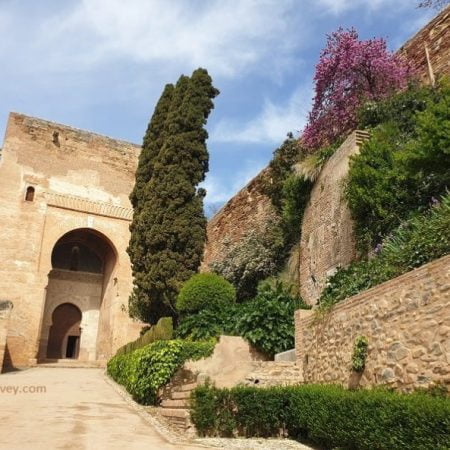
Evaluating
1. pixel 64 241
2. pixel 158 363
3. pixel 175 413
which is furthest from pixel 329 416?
pixel 64 241

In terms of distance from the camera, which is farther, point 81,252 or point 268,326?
point 81,252

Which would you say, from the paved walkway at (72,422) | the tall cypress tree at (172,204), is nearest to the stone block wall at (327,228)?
the tall cypress tree at (172,204)

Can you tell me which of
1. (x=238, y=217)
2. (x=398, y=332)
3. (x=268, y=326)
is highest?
(x=238, y=217)

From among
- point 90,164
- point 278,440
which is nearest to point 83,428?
point 278,440

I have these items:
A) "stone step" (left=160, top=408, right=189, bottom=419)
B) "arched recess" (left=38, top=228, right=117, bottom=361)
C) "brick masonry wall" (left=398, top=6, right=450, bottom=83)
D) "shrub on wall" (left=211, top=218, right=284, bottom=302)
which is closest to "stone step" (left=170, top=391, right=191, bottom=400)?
"stone step" (left=160, top=408, right=189, bottom=419)

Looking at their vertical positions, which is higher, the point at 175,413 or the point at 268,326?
the point at 268,326

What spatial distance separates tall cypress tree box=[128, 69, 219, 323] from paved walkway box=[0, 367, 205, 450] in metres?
3.09

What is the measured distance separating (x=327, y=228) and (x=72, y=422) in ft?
21.8

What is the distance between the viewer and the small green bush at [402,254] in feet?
20.1

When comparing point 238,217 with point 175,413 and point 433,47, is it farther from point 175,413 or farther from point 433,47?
point 175,413

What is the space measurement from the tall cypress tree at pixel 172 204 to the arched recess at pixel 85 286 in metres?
8.80

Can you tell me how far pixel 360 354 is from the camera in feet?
20.4

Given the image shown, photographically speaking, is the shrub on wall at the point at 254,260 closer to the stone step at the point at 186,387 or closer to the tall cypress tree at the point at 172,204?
the tall cypress tree at the point at 172,204

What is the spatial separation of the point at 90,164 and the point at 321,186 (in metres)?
15.2
